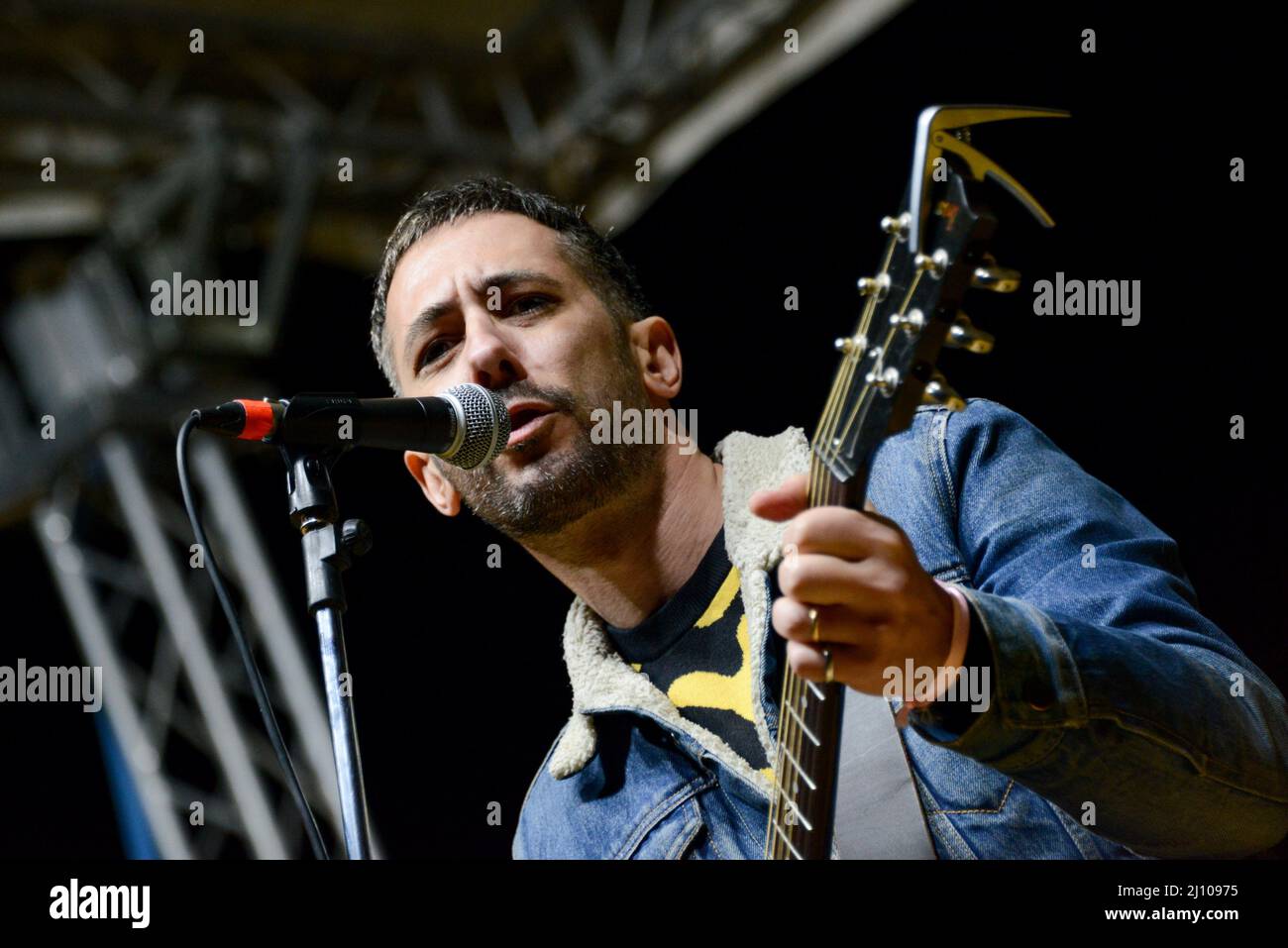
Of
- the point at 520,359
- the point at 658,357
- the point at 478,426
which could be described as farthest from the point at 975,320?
the point at 478,426

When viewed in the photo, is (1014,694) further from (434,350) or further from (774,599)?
(434,350)

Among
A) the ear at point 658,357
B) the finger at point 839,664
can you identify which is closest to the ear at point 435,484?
the ear at point 658,357

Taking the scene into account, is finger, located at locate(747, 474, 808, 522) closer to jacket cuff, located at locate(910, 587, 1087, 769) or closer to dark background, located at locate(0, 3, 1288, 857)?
jacket cuff, located at locate(910, 587, 1087, 769)

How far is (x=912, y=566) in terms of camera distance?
117cm

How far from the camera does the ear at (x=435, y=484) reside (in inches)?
92.1

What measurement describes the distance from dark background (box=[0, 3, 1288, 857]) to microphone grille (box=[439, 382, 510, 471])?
72 cm

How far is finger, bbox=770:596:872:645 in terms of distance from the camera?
1169 mm

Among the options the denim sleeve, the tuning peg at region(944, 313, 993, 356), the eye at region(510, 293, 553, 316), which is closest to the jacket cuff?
the denim sleeve

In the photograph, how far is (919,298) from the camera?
1.20 m

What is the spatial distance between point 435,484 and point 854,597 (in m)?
1.34

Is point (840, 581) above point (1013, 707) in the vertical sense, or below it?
above

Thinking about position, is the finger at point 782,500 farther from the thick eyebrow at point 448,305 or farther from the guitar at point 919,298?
the thick eyebrow at point 448,305

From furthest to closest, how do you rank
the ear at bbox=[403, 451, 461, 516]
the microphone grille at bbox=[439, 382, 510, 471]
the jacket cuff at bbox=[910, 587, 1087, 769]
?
the ear at bbox=[403, 451, 461, 516]
the microphone grille at bbox=[439, 382, 510, 471]
the jacket cuff at bbox=[910, 587, 1087, 769]
